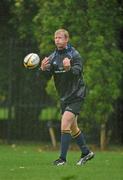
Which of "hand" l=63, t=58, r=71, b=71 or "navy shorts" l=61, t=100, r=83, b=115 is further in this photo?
"navy shorts" l=61, t=100, r=83, b=115

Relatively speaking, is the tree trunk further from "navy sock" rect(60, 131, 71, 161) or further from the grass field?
"navy sock" rect(60, 131, 71, 161)

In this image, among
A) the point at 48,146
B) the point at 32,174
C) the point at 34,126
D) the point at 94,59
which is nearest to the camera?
the point at 32,174

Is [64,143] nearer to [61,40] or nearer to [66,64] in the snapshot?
[66,64]

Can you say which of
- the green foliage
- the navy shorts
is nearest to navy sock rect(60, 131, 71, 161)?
the navy shorts

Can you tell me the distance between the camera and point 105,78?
15766 millimetres

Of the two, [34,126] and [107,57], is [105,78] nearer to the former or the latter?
[107,57]

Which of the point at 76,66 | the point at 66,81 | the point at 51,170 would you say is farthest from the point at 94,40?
the point at 51,170

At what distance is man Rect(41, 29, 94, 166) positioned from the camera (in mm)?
10070

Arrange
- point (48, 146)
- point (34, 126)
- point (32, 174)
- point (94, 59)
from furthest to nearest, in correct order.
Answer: point (34, 126) < point (48, 146) < point (94, 59) < point (32, 174)

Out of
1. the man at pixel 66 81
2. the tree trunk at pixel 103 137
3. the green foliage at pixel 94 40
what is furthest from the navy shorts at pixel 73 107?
the tree trunk at pixel 103 137

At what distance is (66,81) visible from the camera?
10188 mm

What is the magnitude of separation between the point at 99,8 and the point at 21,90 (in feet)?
10.2

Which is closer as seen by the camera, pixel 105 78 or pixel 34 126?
pixel 105 78

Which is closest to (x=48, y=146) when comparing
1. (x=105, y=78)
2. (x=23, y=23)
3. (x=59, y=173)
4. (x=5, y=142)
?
(x=5, y=142)
